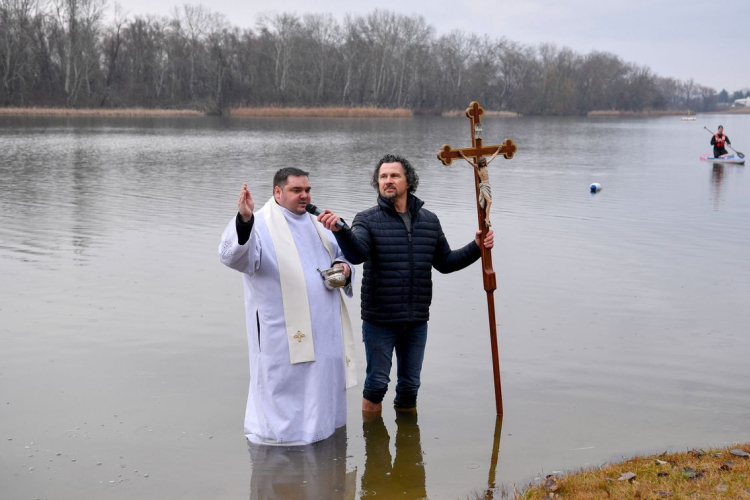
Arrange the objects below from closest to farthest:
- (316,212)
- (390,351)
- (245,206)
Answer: (245,206) < (316,212) < (390,351)

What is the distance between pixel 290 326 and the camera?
5.88 meters

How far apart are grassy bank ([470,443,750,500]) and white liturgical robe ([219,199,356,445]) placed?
122 centimetres

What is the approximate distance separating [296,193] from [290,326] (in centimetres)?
88

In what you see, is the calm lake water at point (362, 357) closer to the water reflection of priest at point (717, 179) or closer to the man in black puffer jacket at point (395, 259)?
the man in black puffer jacket at point (395, 259)

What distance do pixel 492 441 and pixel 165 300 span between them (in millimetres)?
5432

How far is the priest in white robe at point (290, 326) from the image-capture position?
588 centimetres

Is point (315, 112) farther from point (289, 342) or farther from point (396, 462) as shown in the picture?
point (289, 342)

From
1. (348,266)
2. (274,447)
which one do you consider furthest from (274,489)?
(348,266)

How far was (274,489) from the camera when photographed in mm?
5652

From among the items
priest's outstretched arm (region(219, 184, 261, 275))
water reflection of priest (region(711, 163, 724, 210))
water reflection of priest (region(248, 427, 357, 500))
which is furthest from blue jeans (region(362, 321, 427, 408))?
water reflection of priest (region(711, 163, 724, 210))

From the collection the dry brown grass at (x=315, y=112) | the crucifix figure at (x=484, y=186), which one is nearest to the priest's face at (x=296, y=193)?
the crucifix figure at (x=484, y=186)

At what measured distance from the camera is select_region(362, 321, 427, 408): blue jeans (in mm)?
6297

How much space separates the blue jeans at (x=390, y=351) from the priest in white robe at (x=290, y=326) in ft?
1.14

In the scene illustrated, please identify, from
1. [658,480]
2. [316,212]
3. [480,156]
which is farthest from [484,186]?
[658,480]
